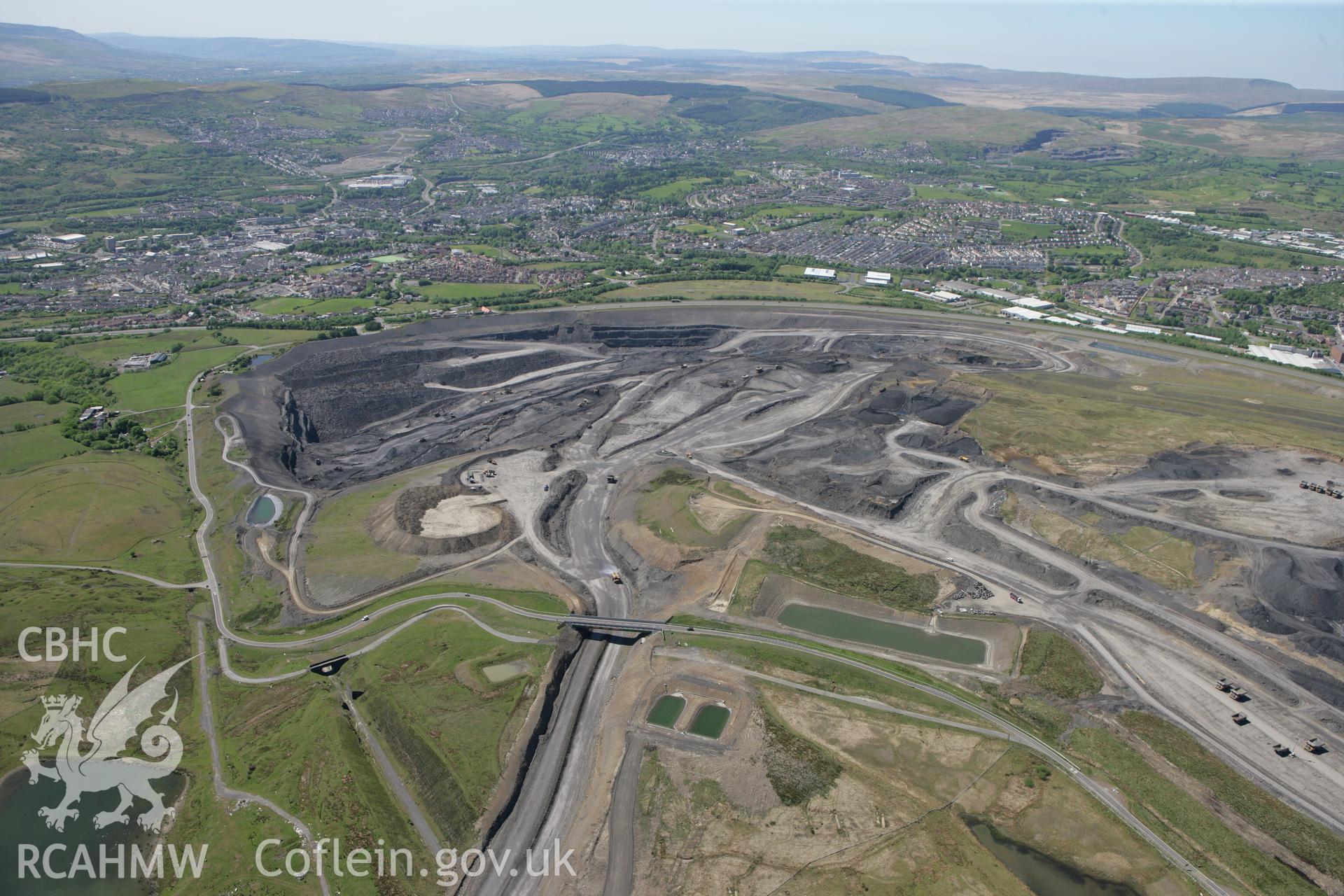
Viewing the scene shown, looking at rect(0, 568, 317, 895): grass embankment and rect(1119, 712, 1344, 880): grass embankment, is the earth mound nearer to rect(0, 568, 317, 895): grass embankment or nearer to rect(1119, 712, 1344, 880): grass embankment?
rect(0, 568, 317, 895): grass embankment

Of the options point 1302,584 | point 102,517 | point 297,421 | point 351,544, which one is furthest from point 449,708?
point 1302,584

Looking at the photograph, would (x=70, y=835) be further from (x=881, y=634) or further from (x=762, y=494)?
(x=762, y=494)

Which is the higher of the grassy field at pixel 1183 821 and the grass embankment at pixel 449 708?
the grassy field at pixel 1183 821

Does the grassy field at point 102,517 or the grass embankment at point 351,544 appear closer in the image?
the grassy field at point 102,517

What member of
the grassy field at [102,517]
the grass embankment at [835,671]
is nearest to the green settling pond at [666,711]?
the grass embankment at [835,671]

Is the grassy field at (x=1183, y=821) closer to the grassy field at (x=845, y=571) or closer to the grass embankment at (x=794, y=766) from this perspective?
the grass embankment at (x=794, y=766)

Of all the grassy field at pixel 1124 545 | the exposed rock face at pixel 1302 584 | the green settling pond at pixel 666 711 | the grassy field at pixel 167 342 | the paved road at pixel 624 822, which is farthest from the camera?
the grassy field at pixel 167 342

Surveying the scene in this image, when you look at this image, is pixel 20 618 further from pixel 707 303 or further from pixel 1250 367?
pixel 1250 367

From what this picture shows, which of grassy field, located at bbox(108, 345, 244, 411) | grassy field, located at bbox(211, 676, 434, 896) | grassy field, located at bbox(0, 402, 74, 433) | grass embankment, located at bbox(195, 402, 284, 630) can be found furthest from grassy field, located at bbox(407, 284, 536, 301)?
grassy field, located at bbox(211, 676, 434, 896)
